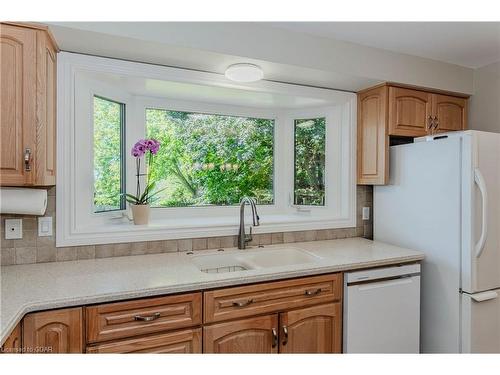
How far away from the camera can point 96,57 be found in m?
1.80

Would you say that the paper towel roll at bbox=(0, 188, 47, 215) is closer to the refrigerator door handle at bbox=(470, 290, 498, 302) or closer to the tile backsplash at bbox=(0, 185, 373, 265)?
the tile backsplash at bbox=(0, 185, 373, 265)

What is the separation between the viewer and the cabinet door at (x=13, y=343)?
42.0 inches

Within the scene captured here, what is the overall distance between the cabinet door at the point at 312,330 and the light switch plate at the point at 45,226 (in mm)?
1390

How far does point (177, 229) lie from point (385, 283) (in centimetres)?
139

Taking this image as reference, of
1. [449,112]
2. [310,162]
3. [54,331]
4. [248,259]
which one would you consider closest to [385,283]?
[248,259]

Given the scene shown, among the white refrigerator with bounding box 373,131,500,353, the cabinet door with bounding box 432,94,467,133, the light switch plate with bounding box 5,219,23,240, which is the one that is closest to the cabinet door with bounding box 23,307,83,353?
the light switch plate with bounding box 5,219,23,240

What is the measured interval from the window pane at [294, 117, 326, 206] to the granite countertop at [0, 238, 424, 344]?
0.76 metres

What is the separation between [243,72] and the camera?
1.88 m

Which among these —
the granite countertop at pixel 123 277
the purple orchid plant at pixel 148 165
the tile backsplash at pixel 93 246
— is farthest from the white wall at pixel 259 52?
the granite countertop at pixel 123 277

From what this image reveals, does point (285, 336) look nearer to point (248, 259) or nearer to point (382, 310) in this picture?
point (248, 259)

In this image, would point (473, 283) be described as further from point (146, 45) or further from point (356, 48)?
point (146, 45)

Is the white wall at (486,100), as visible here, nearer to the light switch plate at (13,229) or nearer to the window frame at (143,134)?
the window frame at (143,134)

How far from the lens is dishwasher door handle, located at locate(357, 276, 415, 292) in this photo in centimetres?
186
